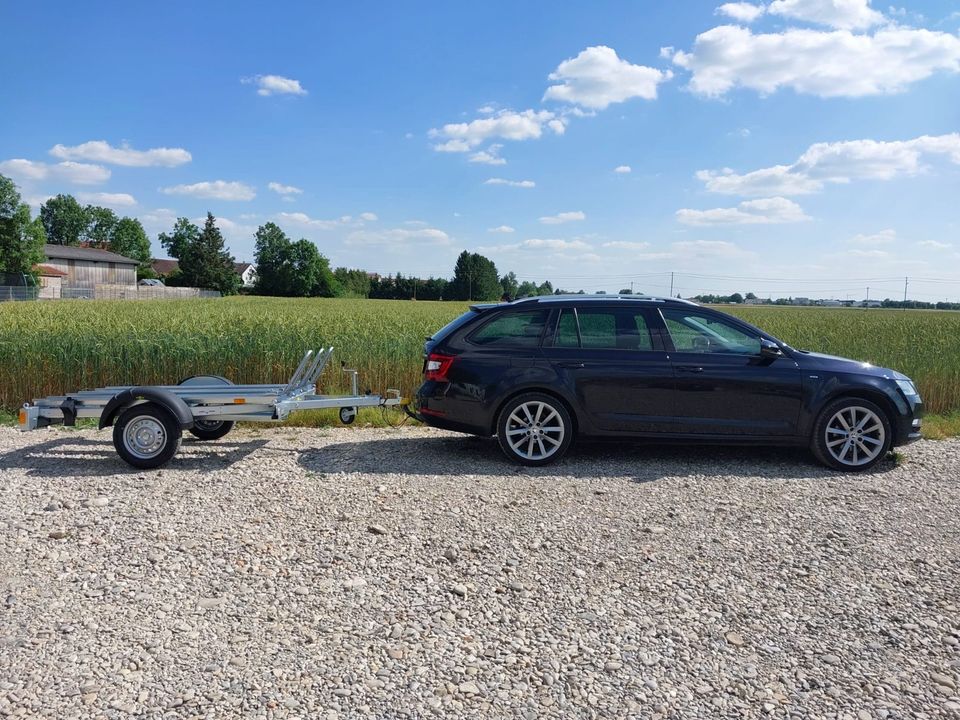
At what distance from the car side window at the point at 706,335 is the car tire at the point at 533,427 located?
1.33 metres

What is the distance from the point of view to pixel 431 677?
298 centimetres

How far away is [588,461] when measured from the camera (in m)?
6.75

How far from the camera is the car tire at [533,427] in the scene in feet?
21.6

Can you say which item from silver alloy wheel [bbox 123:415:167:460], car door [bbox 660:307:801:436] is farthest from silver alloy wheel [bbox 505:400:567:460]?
silver alloy wheel [bbox 123:415:167:460]

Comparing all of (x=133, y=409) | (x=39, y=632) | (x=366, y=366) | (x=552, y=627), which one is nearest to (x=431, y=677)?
(x=552, y=627)

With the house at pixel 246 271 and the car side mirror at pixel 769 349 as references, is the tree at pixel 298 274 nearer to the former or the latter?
the house at pixel 246 271

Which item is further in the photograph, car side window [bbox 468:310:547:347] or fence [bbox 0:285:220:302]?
fence [bbox 0:285:220:302]

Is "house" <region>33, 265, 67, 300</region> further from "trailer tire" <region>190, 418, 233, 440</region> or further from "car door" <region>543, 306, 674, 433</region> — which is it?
"car door" <region>543, 306, 674, 433</region>

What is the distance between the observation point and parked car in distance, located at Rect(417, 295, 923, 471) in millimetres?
6562

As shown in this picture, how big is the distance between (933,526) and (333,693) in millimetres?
4373

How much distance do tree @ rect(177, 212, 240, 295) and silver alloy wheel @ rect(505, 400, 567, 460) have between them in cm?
9543

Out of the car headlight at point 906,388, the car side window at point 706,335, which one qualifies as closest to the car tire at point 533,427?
the car side window at point 706,335

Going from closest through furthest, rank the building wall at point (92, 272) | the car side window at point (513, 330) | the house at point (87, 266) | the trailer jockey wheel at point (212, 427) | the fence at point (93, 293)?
the car side window at point (513, 330) → the trailer jockey wheel at point (212, 427) → the fence at point (93, 293) → the house at point (87, 266) → the building wall at point (92, 272)

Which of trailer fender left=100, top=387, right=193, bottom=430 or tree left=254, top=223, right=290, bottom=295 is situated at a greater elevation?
tree left=254, top=223, right=290, bottom=295
